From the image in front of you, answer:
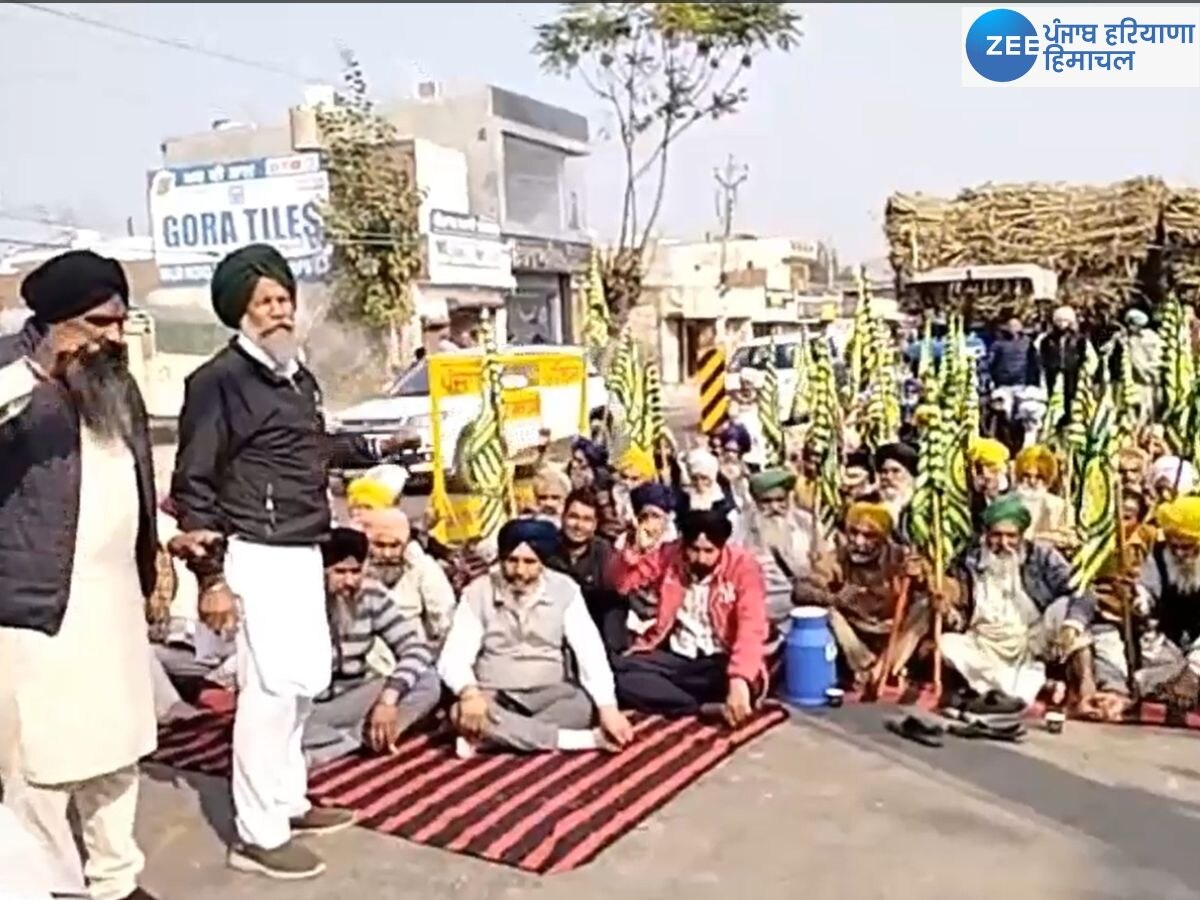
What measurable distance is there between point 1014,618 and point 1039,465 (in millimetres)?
1301

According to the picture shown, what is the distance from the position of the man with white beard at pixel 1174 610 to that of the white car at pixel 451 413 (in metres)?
4.18

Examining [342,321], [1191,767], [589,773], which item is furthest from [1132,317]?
[342,321]

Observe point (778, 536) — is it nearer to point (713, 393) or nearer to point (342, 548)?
point (342, 548)

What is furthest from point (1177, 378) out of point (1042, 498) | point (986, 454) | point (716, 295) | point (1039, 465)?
point (716, 295)

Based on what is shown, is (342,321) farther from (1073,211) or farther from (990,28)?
(990,28)

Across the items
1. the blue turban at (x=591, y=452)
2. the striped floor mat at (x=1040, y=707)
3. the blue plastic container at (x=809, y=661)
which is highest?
the blue turban at (x=591, y=452)

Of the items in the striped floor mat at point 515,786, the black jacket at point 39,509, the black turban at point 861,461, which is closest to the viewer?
the black jacket at point 39,509

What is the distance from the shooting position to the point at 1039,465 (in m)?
6.39

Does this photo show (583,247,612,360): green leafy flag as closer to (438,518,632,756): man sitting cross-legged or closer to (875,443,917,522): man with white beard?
(875,443,917,522): man with white beard

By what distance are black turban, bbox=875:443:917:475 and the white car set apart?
2.69 meters

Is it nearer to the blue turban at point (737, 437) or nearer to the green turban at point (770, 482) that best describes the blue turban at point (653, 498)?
the green turban at point (770, 482)

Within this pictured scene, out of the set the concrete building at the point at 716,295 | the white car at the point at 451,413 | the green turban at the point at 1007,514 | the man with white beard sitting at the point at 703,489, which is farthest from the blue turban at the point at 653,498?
the concrete building at the point at 716,295

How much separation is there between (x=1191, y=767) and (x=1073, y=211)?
9072 millimetres

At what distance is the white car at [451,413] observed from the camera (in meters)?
9.23
